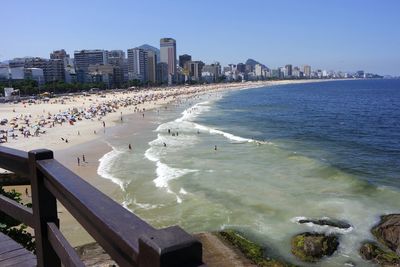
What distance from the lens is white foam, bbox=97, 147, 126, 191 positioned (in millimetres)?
22953

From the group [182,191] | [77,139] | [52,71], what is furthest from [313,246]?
[52,71]

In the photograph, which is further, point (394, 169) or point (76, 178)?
point (394, 169)

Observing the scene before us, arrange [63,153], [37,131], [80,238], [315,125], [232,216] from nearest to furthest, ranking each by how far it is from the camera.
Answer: [80,238]
[232,216]
[63,153]
[37,131]
[315,125]

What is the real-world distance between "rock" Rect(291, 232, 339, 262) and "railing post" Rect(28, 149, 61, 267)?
40.7 feet

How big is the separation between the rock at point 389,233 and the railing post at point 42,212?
14.1 meters

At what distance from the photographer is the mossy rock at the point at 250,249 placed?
12828 mm

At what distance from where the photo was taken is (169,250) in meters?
1.08

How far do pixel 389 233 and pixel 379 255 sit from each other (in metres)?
1.71

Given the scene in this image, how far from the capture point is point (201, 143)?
36281 mm

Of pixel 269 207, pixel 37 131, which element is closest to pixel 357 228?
pixel 269 207

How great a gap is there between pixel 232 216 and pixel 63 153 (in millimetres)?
19199

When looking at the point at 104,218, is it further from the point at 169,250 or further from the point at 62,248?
the point at 62,248

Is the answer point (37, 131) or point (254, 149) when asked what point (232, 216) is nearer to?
point (254, 149)

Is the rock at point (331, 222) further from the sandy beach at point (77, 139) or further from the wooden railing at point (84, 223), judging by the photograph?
the wooden railing at point (84, 223)
